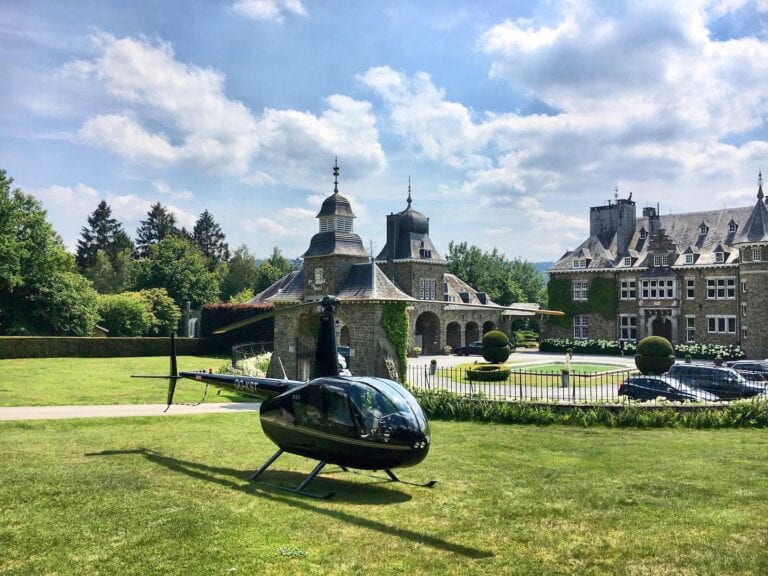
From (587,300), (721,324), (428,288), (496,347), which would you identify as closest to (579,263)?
(587,300)

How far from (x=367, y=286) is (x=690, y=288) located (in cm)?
3239

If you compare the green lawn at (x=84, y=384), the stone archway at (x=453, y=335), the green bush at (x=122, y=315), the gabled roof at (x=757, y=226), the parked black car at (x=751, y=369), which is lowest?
the green lawn at (x=84, y=384)

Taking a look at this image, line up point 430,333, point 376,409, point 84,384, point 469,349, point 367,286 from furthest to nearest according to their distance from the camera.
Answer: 1. point 430,333
2. point 469,349
3. point 367,286
4. point 84,384
5. point 376,409

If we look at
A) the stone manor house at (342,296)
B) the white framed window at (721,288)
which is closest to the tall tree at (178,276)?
the stone manor house at (342,296)

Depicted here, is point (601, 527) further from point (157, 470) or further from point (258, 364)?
point (258, 364)

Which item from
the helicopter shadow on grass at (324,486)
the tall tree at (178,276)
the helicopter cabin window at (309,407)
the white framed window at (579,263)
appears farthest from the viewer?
the tall tree at (178,276)

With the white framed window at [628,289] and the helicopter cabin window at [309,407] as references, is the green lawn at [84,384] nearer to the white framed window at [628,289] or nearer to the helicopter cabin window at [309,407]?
the helicopter cabin window at [309,407]

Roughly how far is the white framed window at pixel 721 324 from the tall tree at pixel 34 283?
152 ft

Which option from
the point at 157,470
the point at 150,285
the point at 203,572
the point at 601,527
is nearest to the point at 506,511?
the point at 601,527

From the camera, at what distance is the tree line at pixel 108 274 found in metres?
45.3

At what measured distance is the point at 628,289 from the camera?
174 feet

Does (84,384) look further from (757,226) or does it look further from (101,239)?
(101,239)

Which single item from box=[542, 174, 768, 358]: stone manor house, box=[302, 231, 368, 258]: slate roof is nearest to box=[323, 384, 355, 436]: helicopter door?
box=[302, 231, 368, 258]: slate roof

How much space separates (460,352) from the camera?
53.0m
